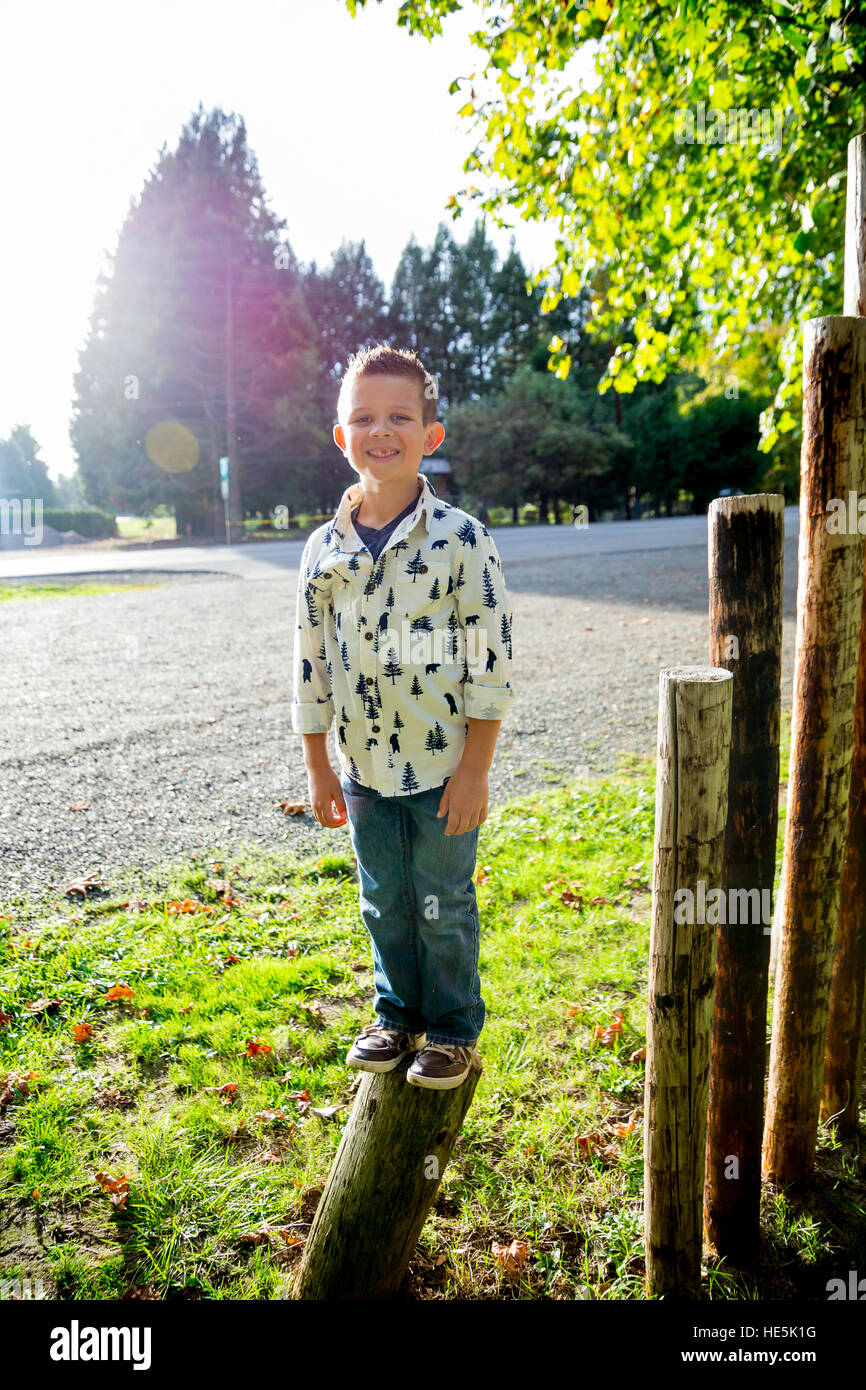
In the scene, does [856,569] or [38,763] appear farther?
[38,763]

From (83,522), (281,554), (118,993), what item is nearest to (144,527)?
(83,522)

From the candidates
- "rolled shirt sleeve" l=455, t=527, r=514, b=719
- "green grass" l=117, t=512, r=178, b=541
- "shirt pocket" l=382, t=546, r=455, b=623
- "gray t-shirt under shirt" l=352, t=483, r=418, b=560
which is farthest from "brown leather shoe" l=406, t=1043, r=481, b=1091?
"green grass" l=117, t=512, r=178, b=541

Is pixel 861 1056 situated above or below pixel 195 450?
below

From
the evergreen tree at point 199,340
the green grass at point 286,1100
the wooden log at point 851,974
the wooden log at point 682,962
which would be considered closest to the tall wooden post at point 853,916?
the wooden log at point 851,974

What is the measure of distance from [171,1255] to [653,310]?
689 centimetres

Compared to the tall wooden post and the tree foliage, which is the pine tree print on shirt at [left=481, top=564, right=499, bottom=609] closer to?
the tall wooden post

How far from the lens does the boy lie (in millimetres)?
2295

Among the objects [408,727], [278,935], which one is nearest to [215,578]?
[278,935]

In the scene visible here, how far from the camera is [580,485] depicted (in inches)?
1645

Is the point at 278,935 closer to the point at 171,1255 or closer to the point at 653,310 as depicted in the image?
the point at 171,1255

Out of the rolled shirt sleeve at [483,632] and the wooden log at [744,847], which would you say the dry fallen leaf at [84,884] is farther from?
the wooden log at [744,847]

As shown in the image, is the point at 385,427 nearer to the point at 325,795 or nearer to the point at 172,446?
the point at 325,795

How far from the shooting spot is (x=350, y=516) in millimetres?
2479

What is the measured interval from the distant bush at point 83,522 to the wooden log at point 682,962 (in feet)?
152
